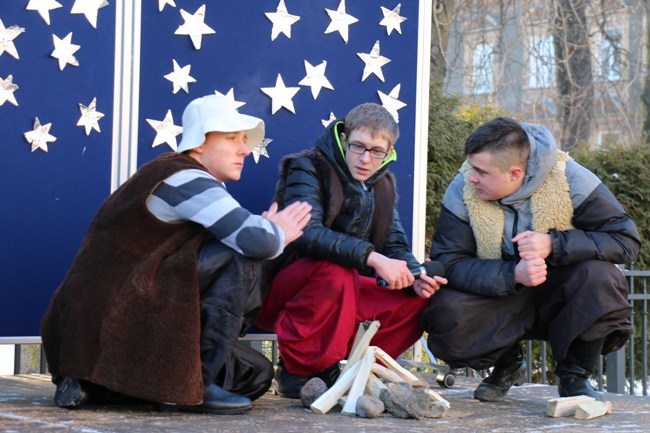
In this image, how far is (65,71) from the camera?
4770 millimetres

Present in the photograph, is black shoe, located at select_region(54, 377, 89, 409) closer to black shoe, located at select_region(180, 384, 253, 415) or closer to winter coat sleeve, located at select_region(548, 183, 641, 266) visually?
black shoe, located at select_region(180, 384, 253, 415)

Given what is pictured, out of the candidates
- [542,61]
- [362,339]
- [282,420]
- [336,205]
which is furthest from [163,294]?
→ [542,61]

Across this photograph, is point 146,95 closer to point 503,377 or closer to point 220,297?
point 220,297

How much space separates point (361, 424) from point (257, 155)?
1856 mm

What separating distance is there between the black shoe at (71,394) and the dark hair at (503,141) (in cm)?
192

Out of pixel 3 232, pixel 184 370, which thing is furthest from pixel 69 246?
pixel 184 370

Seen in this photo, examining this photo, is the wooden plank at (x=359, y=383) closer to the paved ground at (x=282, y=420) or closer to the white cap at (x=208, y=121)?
the paved ground at (x=282, y=420)

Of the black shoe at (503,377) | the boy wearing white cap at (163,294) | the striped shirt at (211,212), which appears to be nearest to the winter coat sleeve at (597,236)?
the black shoe at (503,377)

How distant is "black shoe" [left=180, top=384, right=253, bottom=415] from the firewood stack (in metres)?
0.30

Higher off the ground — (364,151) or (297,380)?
(364,151)

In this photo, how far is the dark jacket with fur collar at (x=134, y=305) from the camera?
3.64 metres

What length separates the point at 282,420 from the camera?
3.73 m

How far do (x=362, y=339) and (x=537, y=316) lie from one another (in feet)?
2.65

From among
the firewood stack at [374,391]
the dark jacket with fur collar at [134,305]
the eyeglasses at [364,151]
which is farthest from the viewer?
the eyeglasses at [364,151]
